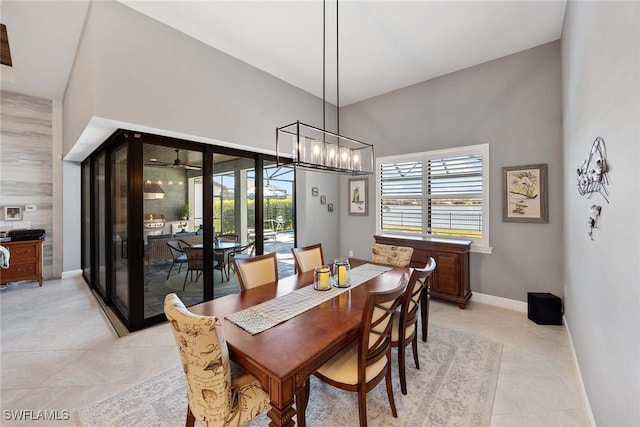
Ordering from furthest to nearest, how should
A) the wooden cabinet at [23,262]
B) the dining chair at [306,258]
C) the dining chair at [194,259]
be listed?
1. the wooden cabinet at [23,262]
2. the dining chair at [194,259]
3. the dining chair at [306,258]

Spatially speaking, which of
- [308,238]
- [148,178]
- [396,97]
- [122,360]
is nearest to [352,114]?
[396,97]

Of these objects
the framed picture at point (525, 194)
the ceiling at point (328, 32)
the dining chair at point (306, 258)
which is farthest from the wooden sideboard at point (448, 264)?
the ceiling at point (328, 32)

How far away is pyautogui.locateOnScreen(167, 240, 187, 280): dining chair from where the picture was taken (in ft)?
11.4

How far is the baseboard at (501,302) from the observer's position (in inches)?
139

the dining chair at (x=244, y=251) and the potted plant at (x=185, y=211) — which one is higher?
the potted plant at (x=185, y=211)

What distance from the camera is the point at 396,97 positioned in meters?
4.63

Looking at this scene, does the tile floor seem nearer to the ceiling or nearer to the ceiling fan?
the ceiling fan

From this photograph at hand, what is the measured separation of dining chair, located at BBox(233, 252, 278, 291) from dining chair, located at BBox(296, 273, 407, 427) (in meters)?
1.03

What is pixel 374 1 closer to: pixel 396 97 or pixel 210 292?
pixel 396 97

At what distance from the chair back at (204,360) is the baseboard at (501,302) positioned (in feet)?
12.4

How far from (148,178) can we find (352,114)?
12.3ft

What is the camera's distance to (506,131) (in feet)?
11.8

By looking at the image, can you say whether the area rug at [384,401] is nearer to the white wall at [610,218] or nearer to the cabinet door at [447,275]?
the white wall at [610,218]

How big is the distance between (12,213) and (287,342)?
6064mm
